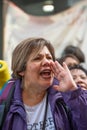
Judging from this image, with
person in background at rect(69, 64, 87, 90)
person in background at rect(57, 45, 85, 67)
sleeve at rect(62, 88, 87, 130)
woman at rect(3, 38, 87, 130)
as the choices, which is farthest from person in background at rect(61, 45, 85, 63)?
sleeve at rect(62, 88, 87, 130)

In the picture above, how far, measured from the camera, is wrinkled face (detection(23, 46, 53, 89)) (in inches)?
88.4

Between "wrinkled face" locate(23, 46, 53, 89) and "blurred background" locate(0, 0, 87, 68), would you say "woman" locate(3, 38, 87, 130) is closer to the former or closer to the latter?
"wrinkled face" locate(23, 46, 53, 89)

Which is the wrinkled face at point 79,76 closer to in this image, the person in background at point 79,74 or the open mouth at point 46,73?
the person in background at point 79,74

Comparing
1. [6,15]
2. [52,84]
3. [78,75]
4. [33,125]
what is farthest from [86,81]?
[6,15]

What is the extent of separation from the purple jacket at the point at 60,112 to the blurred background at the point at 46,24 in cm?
240

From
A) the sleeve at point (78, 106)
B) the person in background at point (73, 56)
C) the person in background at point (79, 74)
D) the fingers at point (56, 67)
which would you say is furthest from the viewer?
the person in background at point (73, 56)

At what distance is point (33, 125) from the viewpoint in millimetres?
2188

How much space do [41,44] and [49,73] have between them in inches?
7.5

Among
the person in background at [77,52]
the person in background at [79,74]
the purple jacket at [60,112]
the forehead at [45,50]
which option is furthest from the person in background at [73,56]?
the purple jacket at [60,112]

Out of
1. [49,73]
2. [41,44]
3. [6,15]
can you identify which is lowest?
[49,73]

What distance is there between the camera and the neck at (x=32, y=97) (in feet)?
7.47

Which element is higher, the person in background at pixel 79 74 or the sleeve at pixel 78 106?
the person in background at pixel 79 74

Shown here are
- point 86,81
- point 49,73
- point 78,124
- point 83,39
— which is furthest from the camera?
point 83,39

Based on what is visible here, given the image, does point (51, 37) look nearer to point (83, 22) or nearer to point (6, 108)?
point (83, 22)
